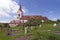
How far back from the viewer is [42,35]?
53.7ft

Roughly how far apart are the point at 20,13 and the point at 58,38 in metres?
83.9

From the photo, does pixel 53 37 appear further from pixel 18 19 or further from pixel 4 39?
pixel 18 19

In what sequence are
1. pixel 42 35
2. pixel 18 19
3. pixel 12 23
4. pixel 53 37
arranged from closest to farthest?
pixel 53 37, pixel 42 35, pixel 12 23, pixel 18 19

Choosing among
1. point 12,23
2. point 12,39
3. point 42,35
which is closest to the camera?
point 42,35

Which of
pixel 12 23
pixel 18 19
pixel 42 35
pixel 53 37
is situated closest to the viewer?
pixel 53 37

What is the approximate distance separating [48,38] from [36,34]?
1750mm

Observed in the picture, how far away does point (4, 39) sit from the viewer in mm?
22062

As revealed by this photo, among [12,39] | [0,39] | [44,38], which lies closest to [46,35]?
[44,38]

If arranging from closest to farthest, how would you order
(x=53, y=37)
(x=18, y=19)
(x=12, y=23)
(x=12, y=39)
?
(x=53, y=37), (x=12, y=39), (x=12, y=23), (x=18, y=19)

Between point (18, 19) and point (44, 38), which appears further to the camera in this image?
point (18, 19)

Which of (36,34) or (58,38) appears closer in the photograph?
(58,38)

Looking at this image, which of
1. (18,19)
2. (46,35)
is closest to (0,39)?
(46,35)

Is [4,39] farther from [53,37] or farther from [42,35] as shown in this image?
[53,37]

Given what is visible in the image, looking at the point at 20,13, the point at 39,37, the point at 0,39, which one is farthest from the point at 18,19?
the point at 39,37
